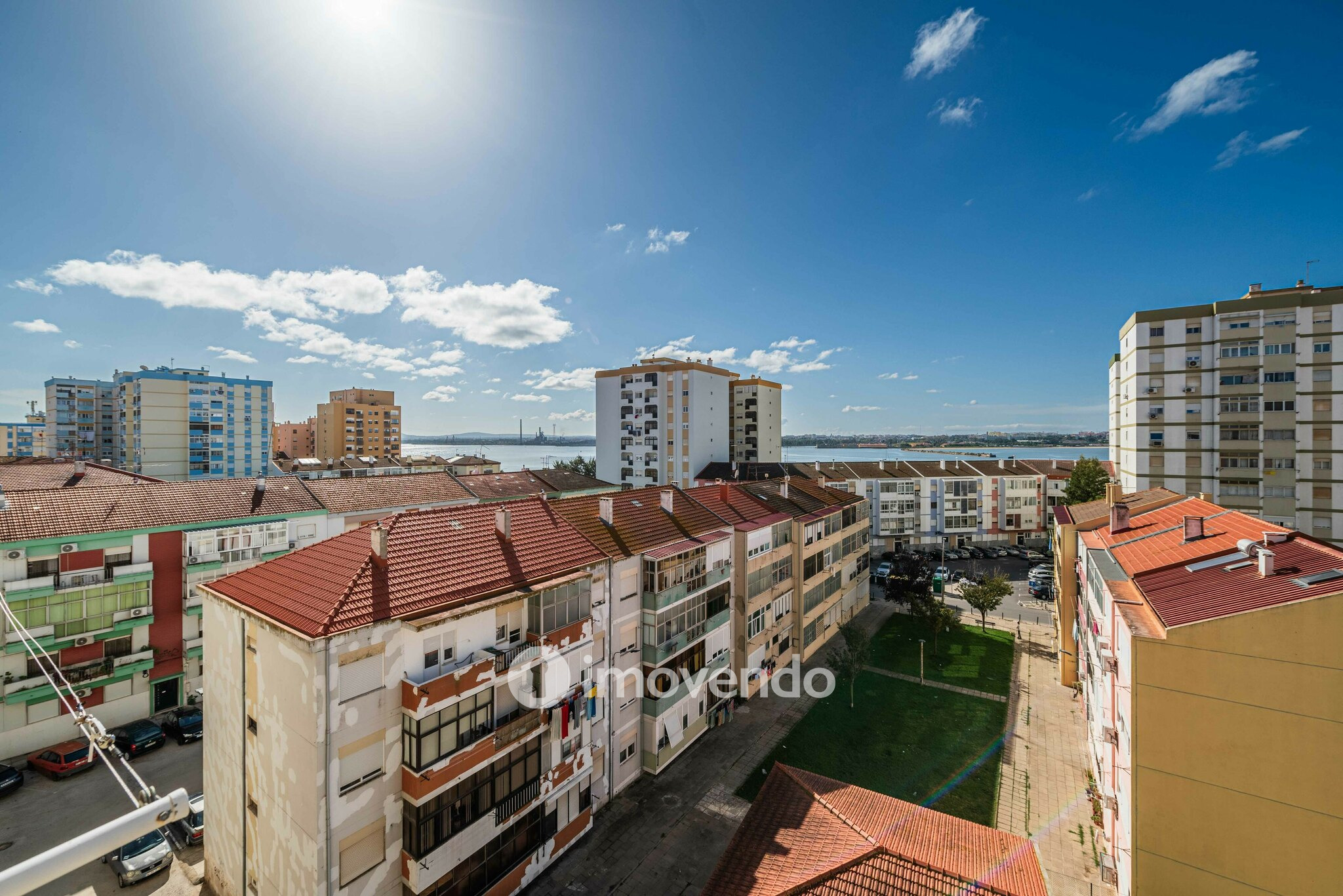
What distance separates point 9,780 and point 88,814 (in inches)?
163

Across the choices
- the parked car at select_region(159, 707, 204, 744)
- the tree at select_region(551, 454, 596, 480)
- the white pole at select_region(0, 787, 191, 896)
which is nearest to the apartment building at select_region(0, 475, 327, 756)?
the parked car at select_region(159, 707, 204, 744)

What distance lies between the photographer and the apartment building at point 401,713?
14.0 meters

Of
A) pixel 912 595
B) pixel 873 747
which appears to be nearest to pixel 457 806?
pixel 873 747

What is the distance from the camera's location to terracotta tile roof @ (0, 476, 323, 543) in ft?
83.0

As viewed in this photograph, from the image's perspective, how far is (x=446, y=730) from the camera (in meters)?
15.4

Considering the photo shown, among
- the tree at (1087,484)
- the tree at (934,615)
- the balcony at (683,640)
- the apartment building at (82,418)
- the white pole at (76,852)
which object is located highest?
the apartment building at (82,418)

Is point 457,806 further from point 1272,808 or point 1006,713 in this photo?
point 1006,713

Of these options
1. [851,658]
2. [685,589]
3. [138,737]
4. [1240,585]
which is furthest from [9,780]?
[1240,585]

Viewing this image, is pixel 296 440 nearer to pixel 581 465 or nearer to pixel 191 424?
pixel 191 424

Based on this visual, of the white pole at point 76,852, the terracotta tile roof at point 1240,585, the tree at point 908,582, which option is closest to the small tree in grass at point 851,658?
the tree at point 908,582

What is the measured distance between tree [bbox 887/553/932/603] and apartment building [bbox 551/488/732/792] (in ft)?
65.8

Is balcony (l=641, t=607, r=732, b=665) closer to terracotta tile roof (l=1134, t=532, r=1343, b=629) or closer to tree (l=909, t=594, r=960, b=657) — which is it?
terracotta tile roof (l=1134, t=532, r=1343, b=629)

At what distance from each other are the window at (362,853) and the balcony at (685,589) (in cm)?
1156

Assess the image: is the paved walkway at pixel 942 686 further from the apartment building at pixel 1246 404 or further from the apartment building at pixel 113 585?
the apartment building at pixel 113 585
